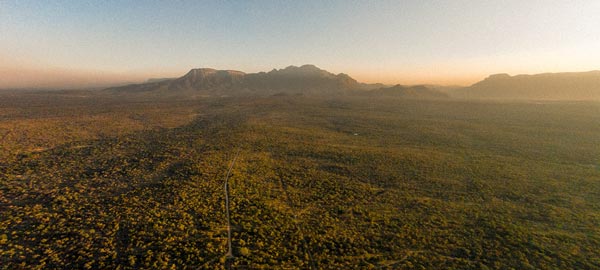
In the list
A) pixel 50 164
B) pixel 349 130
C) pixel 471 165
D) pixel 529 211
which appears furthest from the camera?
pixel 349 130

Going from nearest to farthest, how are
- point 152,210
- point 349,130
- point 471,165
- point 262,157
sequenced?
point 152,210 < point 471,165 < point 262,157 < point 349,130

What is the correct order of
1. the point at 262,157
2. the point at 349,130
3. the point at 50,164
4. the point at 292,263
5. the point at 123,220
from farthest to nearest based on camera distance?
the point at 349,130, the point at 262,157, the point at 50,164, the point at 123,220, the point at 292,263

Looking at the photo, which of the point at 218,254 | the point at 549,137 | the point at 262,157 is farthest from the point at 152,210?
the point at 549,137

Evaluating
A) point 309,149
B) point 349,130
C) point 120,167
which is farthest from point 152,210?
point 349,130

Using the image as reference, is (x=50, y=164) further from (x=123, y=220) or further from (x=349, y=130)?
(x=349, y=130)

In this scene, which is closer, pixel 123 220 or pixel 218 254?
pixel 218 254

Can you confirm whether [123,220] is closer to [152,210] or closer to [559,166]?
[152,210]
